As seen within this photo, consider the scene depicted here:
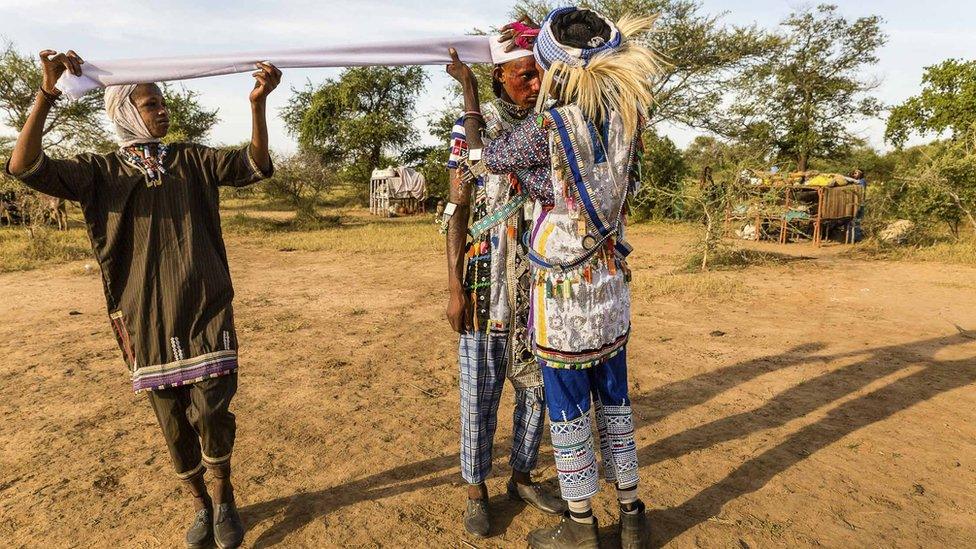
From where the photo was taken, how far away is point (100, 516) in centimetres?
284

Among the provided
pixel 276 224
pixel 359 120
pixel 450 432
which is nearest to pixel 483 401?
pixel 450 432

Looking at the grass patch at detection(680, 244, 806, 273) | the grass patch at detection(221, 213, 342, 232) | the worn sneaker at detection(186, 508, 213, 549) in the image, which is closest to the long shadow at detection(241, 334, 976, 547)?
the worn sneaker at detection(186, 508, 213, 549)

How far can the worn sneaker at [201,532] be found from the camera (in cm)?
261

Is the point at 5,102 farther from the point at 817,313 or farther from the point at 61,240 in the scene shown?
the point at 817,313

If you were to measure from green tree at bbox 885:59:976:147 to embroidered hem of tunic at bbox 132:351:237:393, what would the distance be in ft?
53.3

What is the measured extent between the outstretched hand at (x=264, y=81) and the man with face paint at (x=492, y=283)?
0.76m

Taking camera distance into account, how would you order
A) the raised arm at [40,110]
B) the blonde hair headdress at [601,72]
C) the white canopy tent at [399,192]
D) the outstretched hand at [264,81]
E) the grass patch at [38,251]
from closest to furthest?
the blonde hair headdress at [601,72] → the raised arm at [40,110] → the outstretched hand at [264,81] → the grass patch at [38,251] → the white canopy tent at [399,192]

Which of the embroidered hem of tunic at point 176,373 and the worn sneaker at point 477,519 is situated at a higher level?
the embroidered hem of tunic at point 176,373

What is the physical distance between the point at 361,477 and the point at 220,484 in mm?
745

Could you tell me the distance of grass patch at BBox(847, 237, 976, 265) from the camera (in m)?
10.5

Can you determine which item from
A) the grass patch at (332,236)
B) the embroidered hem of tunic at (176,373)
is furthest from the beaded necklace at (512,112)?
the grass patch at (332,236)

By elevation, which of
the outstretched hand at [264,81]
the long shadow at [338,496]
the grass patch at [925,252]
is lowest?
the long shadow at [338,496]

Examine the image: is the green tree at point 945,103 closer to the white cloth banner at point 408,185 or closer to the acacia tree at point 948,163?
the acacia tree at point 948,163

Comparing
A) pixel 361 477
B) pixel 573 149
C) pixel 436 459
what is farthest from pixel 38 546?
pixel 573 149
